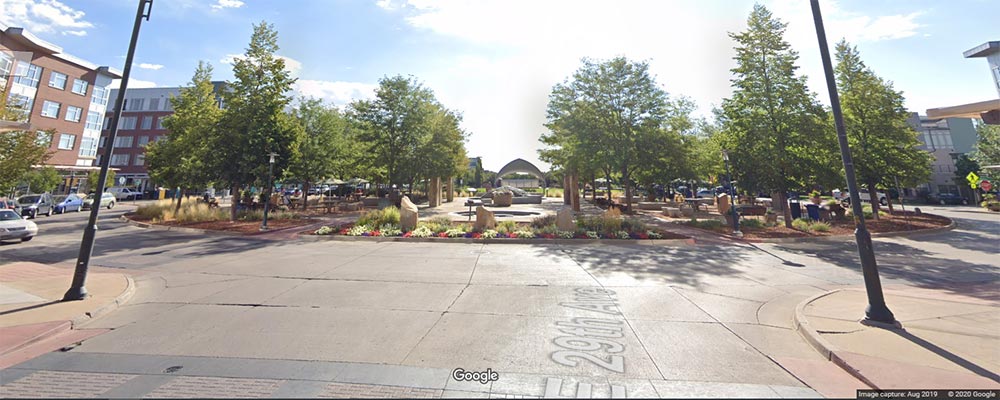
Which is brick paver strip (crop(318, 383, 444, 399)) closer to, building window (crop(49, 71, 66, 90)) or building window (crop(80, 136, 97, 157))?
building window (crop(49, 71, 66, 90))

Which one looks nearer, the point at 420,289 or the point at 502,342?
the point at 502,342

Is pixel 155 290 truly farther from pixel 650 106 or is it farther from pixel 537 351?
pixel 650 106

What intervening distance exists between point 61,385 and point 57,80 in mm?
62626

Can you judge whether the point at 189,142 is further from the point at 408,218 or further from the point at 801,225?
the point at 801,225

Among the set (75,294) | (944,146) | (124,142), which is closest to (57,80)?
(124,142)

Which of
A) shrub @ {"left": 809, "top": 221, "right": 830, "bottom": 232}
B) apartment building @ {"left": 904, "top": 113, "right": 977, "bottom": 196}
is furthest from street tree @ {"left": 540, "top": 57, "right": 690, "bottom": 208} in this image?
apartment building @ {"left": 904, "top": 113, "right": 977, "bottom": 196}

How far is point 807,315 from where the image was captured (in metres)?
5.72

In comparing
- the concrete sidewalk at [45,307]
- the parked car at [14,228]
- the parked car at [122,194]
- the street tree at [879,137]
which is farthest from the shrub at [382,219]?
the parked car at [122,194]

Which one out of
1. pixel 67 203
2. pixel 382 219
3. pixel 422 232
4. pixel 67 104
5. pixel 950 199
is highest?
pixel 67 104

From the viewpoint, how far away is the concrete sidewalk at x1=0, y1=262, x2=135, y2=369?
188 inches

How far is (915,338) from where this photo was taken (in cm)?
479

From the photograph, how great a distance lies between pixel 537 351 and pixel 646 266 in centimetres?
641

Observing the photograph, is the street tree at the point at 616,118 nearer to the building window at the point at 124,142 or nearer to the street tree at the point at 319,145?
the street tree at the point at 319,145

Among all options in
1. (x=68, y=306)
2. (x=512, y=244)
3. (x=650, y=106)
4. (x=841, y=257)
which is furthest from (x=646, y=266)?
(x=650, y=106)
